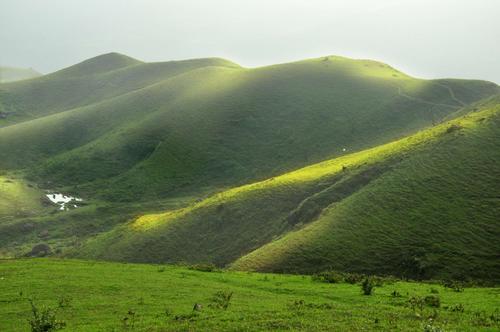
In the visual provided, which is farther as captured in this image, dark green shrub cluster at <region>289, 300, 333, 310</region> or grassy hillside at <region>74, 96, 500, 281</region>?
grassy hillside at <region>74, 96, 500, 281</region>

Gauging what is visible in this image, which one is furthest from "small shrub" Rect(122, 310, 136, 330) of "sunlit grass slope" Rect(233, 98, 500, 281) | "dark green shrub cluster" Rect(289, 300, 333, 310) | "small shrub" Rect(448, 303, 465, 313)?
"sunlit grass slope" Rect(233, 98, 500, 281)

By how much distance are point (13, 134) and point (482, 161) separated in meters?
151

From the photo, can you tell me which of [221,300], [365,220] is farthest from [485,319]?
[365,220]

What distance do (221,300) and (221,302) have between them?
2.43ft

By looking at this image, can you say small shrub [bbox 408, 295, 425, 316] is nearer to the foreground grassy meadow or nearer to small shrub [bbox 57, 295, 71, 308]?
the foreground grassy meadow

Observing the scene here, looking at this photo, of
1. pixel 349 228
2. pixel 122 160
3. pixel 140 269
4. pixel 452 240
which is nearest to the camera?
pixel 140 269

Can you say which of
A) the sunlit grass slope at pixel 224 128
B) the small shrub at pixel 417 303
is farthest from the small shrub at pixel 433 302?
the sunlit grass slope at pixel 224 128

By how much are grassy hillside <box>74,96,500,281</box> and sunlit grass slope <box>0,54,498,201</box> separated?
40.3m

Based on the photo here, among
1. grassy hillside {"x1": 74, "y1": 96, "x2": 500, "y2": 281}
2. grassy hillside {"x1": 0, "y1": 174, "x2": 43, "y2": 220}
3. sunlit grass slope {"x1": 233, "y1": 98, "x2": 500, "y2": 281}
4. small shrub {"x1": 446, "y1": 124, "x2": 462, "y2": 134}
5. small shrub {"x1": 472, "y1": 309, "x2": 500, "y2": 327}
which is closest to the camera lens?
small shrub {"x1": 472, "y1": 309, "x2": 500, "y2": 327}

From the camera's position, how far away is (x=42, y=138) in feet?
520

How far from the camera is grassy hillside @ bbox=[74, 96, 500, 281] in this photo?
1865 inches

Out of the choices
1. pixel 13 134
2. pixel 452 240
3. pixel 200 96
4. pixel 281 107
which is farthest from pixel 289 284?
pixel 13 134

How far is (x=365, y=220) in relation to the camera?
176ft

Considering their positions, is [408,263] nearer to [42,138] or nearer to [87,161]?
[87,161]
